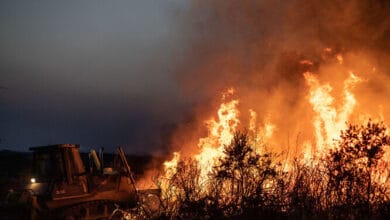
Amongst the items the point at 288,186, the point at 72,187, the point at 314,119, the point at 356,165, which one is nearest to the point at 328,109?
the point at 314,119

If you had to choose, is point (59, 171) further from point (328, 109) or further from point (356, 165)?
point (328, 109)

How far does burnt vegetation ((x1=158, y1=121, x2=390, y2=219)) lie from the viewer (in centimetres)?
689

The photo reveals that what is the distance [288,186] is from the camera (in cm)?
730

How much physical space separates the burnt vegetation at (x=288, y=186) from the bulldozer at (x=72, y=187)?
608 cm

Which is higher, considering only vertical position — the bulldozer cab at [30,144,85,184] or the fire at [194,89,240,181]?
the fire at [194,89,240,181]

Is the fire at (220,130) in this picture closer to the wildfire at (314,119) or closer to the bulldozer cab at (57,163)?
the wildfire at (314,119)

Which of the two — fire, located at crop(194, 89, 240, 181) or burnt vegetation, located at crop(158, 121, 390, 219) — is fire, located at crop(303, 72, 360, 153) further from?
burnt vegetation, located at crop(158, 121, 390, 219)

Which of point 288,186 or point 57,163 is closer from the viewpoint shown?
point 288,186

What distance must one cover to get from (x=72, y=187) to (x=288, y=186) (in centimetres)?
892

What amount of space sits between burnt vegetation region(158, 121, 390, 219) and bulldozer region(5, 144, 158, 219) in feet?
19.9

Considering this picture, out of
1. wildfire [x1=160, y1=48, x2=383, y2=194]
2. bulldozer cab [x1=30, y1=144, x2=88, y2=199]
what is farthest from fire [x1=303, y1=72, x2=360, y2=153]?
bulldozer cab [x1=30, y1=144, x2=88, y2=199]

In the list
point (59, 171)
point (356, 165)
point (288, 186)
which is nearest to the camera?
point (288, 186)

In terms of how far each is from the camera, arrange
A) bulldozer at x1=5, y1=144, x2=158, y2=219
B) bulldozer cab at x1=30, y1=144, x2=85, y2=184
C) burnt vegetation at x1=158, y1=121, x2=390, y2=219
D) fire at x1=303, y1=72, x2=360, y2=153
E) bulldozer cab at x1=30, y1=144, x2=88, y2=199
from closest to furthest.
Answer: burnt vegetation at x1=158, y1=121, x2=390, y2=219 < bulldozer at x1=5, y1=144, x2=158, y2=219 < bulldozer cab at x1=30, y1=144, x2=88, y2=199 < bulldozer cab at x1=30, y1=144, x2=85, y2=184 < fire at x1=303, y1=72, x2=360, y2=153

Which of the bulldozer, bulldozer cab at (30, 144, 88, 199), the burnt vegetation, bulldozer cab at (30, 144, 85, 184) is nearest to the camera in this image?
the burnt vegetation
